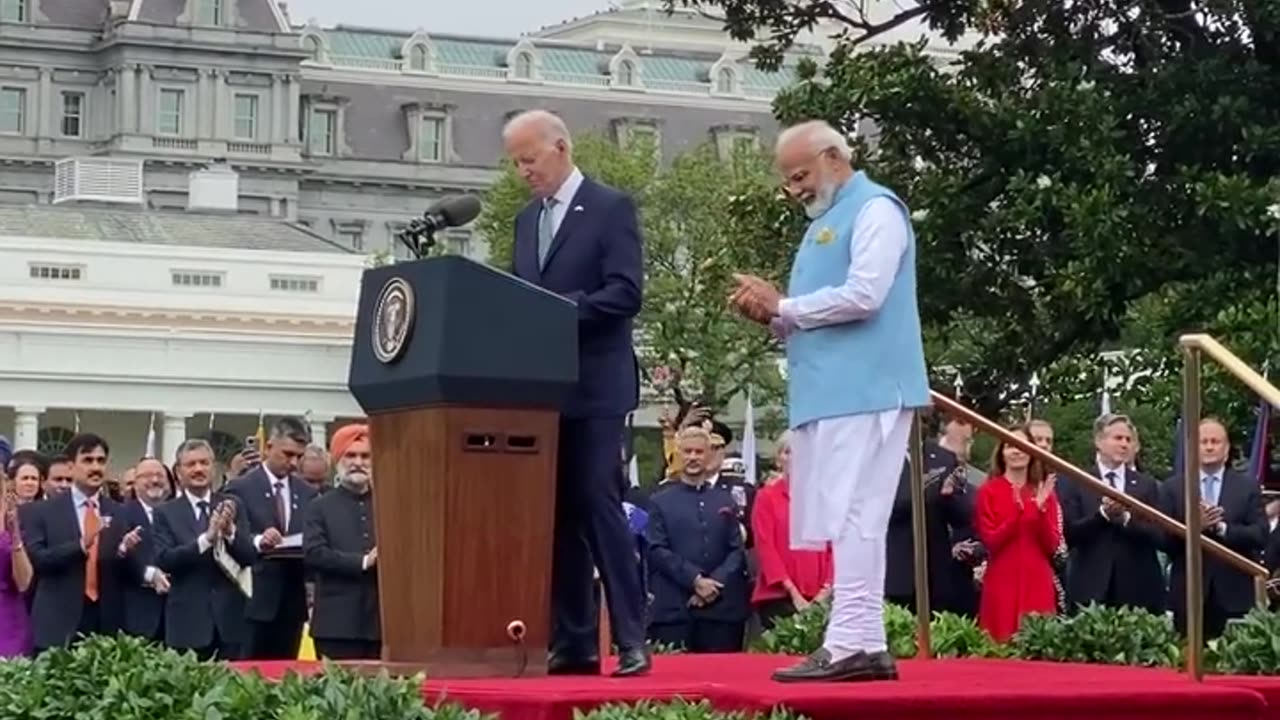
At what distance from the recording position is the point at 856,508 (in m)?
9.36

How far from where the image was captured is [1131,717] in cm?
914

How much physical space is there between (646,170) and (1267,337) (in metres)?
76.8

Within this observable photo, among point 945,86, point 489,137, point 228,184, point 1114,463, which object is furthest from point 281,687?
point 489,137

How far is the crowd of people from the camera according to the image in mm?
15023

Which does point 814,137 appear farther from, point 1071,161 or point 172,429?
point 172,429

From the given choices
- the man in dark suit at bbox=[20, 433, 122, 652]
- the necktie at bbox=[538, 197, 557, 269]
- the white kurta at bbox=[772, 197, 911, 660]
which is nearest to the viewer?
the white kurta at bbox=[772, 197, 911, 660]

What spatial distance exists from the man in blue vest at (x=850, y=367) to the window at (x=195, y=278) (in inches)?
2655

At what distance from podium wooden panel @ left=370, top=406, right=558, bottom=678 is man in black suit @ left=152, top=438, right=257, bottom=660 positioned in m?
5.70

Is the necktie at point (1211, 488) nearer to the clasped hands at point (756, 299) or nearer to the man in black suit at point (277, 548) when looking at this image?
the man in black suit at point (277, 548)

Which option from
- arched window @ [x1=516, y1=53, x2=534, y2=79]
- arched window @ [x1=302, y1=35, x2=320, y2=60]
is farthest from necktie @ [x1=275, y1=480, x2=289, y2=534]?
arched window @ [x1=516, y1=53, x2=534, y2=79]

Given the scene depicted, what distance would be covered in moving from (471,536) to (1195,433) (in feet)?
7.36

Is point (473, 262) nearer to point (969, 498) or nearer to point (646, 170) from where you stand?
point (969, 498)

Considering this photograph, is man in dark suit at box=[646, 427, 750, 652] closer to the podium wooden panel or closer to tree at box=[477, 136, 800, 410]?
the podium wooden panel

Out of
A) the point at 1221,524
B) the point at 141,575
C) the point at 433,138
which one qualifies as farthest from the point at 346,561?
the point at 433,138
